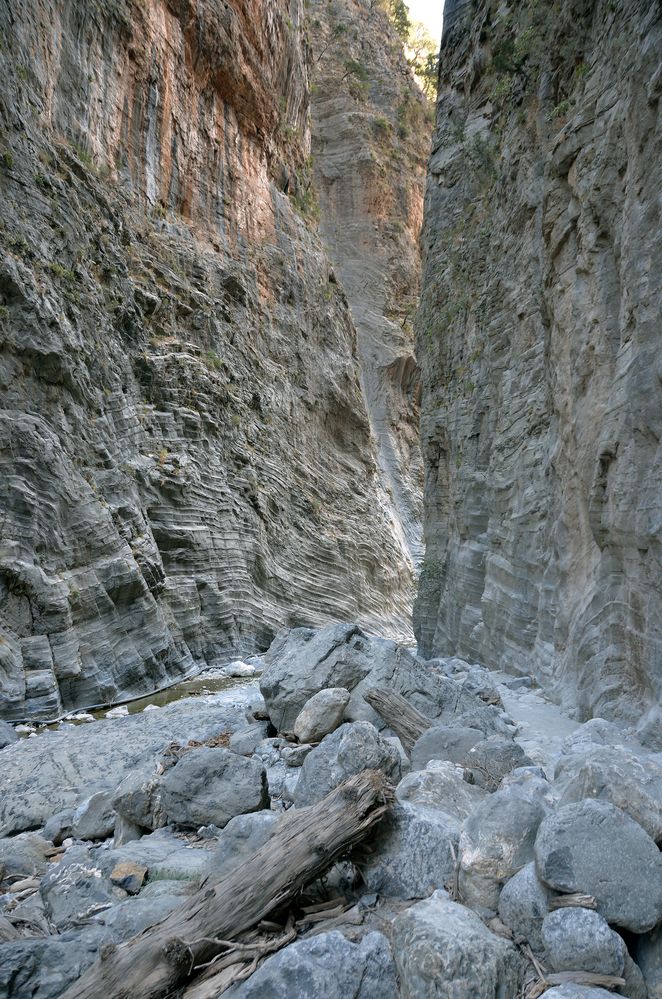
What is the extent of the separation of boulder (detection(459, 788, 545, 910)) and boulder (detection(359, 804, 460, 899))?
0.12 meters

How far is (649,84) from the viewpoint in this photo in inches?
178

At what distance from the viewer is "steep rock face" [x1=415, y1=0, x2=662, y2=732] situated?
456cm

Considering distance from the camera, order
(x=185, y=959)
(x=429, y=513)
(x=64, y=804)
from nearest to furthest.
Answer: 1. (x=185, y=959)
2. (x=64, y=804)
3. (x=429, y=513)

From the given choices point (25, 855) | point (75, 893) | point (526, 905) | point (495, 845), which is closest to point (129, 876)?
point (75, 893)

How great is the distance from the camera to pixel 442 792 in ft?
10.4

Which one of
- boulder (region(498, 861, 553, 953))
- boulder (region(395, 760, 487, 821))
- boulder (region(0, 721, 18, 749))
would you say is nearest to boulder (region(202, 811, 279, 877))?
boulder (region(395, 760, 487, 821))

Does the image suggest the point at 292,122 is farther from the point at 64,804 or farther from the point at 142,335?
the point at 64,804

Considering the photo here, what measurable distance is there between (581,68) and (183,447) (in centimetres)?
1012

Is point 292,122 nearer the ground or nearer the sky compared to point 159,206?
nearer the sky

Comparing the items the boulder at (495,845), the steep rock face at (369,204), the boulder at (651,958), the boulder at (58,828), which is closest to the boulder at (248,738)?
the boulder at (58,828)

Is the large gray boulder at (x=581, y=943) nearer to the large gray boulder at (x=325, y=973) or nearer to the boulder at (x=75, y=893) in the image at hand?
the large gray boulder at (x=325, y=973)

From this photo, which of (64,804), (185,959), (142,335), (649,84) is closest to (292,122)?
(142,335)

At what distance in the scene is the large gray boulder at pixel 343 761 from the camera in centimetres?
350

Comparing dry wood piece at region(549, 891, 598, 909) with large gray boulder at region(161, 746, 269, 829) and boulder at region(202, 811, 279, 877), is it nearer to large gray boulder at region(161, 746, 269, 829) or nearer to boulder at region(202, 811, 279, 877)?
boulder at region(202, 811, 279, 877)
